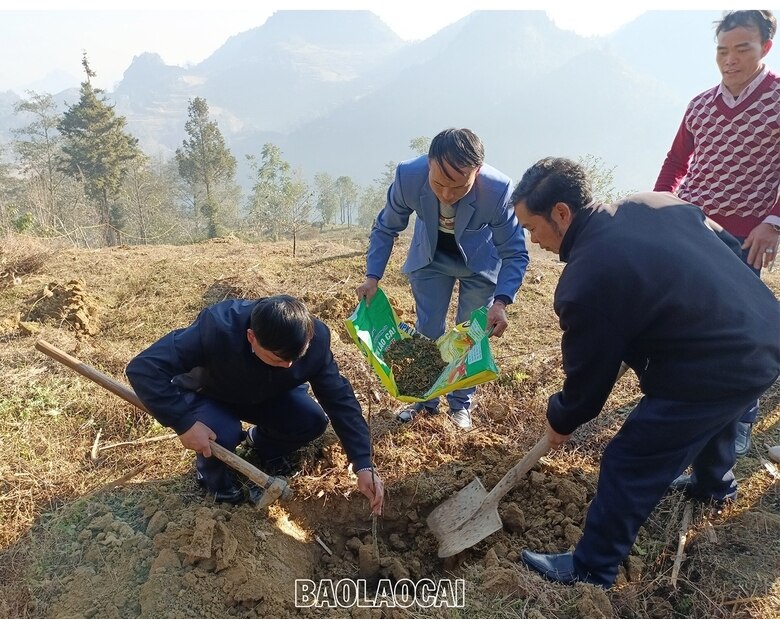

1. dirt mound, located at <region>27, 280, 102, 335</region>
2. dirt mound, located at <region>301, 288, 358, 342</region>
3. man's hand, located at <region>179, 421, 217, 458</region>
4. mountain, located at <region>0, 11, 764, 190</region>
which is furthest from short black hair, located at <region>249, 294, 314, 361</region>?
mountain, located at <region>0, 11, 764, 190</region>

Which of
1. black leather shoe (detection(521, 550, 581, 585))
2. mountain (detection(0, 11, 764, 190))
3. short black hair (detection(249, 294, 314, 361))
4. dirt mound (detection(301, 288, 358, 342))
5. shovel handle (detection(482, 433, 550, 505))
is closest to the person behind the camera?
short black hair (detection(249, 294, 314, 361))

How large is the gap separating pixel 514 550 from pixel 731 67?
7.89 feet

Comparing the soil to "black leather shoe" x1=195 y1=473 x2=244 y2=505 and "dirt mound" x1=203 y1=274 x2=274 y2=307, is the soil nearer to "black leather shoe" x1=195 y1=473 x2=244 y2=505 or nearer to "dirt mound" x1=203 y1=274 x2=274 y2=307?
"black leather shoe" x1=195 y1=473 x2=244 y2=505

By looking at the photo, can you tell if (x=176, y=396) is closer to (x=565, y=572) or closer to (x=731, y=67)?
(x=565, y=572)

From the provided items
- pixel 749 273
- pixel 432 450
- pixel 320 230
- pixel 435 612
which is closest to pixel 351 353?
pixel 432 450

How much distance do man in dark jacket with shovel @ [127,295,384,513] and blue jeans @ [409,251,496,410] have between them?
0.86 m

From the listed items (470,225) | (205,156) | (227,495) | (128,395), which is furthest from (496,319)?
(205,156)

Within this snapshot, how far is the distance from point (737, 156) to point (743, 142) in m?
0.06

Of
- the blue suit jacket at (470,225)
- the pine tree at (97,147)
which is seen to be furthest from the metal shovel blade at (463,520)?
the pine tree at (97,147)

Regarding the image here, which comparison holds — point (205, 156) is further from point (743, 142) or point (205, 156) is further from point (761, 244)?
point (761, 244)

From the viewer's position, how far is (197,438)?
2.06 meters

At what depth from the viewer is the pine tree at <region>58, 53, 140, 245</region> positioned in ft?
73.9

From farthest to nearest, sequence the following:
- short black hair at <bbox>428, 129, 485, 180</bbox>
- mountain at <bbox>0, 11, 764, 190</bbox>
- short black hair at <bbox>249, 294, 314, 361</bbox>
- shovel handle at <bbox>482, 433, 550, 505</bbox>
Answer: mountain at <bbox>0, 11, 764, 190</bbox>
short black hair at <bbox>428, 129, 485, 180</bbox>
shovel handle at <bbox>482, 433, 550, 505</bbox>
short black hair at <bbox>249, 294, 314, 361</bbox>

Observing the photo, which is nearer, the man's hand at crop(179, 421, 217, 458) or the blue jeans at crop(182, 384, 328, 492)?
the man's hand at crop(179, 421, 217, 458)
